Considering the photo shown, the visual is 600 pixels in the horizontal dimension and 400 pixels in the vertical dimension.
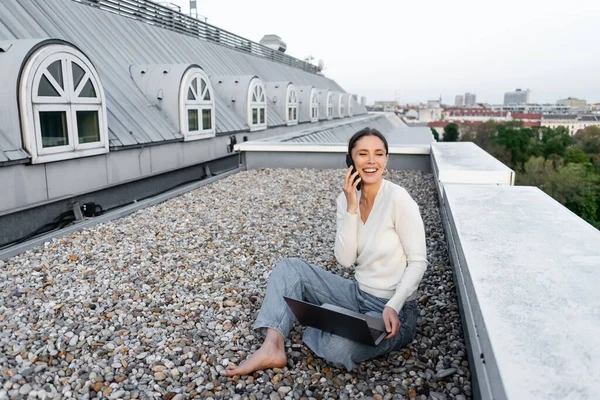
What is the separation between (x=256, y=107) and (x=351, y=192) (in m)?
14.5

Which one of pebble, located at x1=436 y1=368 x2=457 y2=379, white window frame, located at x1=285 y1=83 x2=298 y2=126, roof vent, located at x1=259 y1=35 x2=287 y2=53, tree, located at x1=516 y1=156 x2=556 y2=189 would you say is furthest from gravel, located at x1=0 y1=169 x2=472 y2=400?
tree, located at x1=516 y1=156 x2=556 y2=189

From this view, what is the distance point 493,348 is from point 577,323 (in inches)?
19.4

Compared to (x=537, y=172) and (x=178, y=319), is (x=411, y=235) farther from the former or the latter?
(x=537, y=172)

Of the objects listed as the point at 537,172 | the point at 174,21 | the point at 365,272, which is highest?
the point at 174,21

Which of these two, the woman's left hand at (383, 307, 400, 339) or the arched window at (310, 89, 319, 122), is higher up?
the arched window at (310, 89, 319, 122)

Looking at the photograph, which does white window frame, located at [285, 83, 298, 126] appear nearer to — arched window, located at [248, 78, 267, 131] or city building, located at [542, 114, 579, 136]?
arched window, located at [248, 78, 267, 131]

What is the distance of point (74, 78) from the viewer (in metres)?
8.37

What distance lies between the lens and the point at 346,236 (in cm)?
329

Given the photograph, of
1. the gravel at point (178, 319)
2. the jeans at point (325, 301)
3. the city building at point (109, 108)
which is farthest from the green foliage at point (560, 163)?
the jeans at point (325, 301)

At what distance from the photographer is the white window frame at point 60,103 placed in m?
7.31

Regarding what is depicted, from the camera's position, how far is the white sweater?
3.13m

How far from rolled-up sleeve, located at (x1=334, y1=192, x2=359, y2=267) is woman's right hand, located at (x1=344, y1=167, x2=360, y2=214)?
1.9 inches

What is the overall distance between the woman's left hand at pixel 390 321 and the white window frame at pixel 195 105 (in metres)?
9.96

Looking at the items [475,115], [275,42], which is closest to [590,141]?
[275,42]
